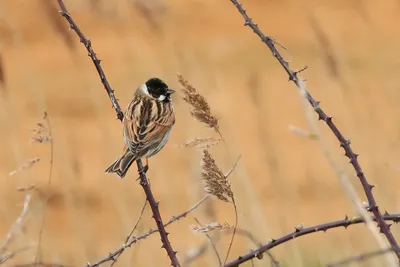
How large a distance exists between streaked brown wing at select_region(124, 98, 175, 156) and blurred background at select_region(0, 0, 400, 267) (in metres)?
0.36

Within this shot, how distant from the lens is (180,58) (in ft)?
17.6

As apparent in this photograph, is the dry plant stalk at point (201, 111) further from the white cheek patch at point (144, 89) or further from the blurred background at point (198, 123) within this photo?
the white cheek patch at point (144, 89)

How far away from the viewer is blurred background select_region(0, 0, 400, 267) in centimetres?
504

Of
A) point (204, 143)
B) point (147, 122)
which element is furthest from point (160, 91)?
point (204, 143)

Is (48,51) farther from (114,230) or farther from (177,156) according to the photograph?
(114,230)

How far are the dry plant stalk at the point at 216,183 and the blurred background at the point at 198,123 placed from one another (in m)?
0.56

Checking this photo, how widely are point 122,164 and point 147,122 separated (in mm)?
615

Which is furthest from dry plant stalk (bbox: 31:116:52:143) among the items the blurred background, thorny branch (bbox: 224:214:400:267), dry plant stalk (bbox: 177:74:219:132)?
thorny branch (bbox: 224:214:400:267)

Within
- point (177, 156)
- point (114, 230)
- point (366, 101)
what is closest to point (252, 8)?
point (177, 156)

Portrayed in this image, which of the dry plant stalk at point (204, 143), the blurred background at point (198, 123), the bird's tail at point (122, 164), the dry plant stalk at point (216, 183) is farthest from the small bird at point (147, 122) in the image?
the dry plant stalk at point (216, 183)

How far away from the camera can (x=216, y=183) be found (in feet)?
7.57

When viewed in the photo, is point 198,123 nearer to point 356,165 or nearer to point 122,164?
point 122,164

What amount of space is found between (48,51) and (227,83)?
3174 mm

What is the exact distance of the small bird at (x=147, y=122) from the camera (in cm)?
381
